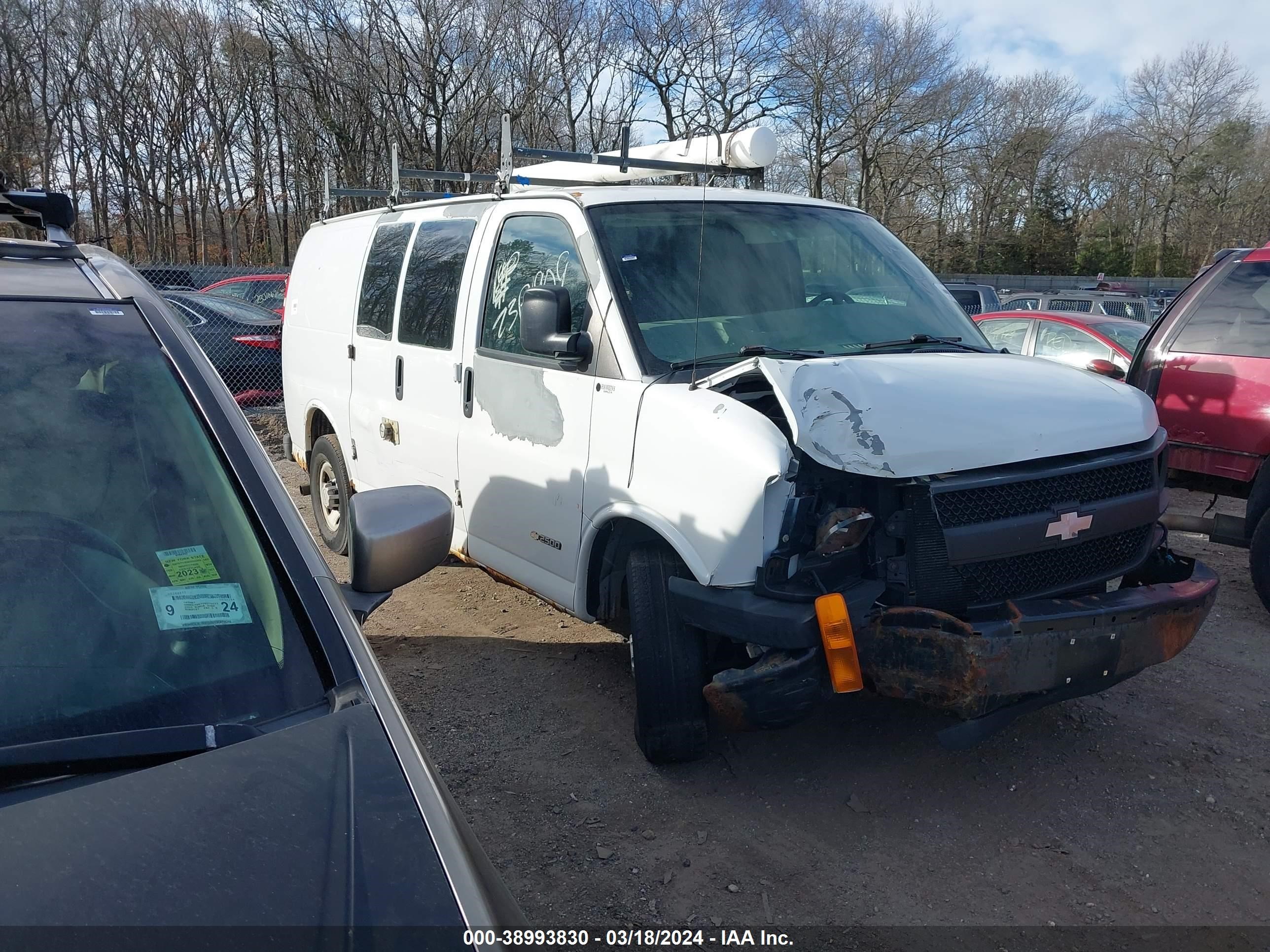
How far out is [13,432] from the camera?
1868 mm

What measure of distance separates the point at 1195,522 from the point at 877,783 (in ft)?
8.99

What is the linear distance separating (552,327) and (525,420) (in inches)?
23.4

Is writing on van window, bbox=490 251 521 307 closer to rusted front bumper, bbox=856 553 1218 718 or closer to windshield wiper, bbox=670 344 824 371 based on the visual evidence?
windshield wiper, bbox=670 344 824 371

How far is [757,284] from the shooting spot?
4062 mm

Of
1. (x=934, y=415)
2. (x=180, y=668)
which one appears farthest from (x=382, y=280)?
(x=180, y=668)

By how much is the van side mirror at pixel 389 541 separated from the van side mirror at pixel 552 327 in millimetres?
1580

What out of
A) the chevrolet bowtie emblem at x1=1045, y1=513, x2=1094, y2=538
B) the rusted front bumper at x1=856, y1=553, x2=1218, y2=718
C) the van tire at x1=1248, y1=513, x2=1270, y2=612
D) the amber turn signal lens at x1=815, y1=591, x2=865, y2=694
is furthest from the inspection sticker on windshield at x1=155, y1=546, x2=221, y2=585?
the van tire at x1=1248, y1=513, x2=1270, y2=612

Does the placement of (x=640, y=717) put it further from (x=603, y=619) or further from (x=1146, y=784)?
(x=1146, y=784)

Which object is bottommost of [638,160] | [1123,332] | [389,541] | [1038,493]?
[1038,493]

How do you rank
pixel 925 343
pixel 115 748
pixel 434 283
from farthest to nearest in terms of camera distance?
pixel 434 283, pixel 925 343, pixel 115 748

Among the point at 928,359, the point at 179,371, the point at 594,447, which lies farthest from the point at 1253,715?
the point at 179,371

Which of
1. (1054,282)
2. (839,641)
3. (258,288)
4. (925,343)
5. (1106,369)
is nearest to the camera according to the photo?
(839,641)

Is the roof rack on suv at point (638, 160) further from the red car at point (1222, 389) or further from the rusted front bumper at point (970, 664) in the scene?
the rusted front bumper at point (970, 664)

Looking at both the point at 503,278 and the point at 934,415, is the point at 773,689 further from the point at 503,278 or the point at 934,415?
the point at 503,278
